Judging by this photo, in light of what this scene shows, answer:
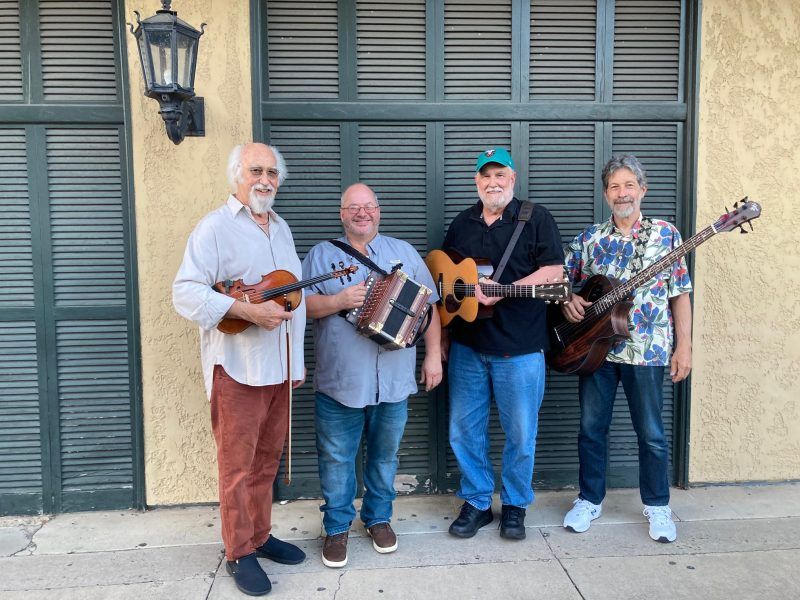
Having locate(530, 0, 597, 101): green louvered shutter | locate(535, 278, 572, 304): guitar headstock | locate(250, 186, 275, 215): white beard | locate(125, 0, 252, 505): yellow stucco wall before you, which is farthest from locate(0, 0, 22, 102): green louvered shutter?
locate(535, 278, 572, 304): guitar headstock

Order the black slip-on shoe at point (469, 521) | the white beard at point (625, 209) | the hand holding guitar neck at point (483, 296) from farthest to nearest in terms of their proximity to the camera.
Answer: the black slip-on shoe at point (469, 521)
the white beard at point (625, 209)
the hand holding guitar neck at point (483, 296)

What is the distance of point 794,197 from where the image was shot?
12.6 feet

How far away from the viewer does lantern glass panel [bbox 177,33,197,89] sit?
3.05 metres

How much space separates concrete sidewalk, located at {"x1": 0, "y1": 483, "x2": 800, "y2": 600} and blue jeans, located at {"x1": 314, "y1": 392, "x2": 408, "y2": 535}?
10.4 inches

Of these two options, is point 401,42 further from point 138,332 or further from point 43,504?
point 43,504

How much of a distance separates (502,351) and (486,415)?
0.42m

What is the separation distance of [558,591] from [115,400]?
2.56 meters

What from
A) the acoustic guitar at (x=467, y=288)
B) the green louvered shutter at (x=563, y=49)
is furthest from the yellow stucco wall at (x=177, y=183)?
the green louvered shutter at (x=563, y=49)

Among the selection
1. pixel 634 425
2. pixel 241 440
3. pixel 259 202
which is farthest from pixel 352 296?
pixel 634 425

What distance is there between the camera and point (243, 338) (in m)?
2.81

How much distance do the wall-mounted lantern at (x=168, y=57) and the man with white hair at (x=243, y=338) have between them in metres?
0.48

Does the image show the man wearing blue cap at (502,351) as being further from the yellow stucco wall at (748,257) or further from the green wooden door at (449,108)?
the yellow stucco wall at (748,257)

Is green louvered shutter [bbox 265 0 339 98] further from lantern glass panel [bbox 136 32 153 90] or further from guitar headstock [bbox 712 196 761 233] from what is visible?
guitar headstock [bbox 712 196 761 233]

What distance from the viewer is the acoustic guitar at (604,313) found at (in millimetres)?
3035
